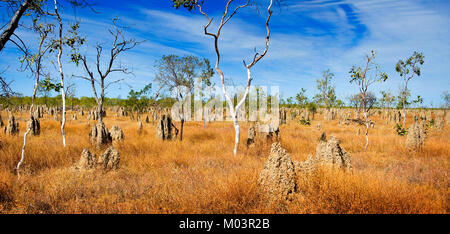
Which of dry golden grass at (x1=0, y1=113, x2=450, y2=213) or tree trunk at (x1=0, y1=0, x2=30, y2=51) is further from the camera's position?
dry golden grass at (x1=0, y1=113, x2=450, y2=213)

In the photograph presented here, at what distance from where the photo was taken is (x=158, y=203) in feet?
12.5

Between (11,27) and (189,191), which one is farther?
(189,191)

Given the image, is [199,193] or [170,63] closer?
[199,193]

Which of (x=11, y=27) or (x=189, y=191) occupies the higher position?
(x=11, y=27)

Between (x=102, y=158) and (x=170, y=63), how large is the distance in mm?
11410

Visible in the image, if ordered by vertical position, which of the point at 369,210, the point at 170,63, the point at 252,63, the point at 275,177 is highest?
the point at 170,63

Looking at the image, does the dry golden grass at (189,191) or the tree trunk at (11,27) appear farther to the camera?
the dry golden grass at (189,191)

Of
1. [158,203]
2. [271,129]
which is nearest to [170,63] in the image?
[271,129]

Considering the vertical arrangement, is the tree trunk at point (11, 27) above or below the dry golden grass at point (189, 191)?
above

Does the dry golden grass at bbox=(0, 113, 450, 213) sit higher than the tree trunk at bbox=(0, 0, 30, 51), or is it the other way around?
the tree trunk at bbox=(0, 0, 30, 51)
